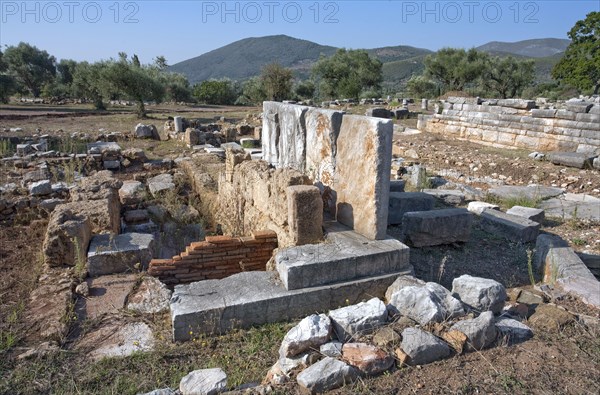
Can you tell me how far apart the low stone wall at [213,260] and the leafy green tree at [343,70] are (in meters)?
30.3

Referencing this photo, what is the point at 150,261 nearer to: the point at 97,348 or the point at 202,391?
the point at 97,348

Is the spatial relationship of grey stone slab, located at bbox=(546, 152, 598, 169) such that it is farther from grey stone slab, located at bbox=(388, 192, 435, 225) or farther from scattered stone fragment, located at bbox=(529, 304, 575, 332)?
scattered stone fragment, located at bbox=(529, 304, 575, 332)

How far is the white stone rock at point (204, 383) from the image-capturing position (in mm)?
2670

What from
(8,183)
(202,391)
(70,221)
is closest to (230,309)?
(202,391)

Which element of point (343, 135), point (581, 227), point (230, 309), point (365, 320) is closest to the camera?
point (365, 320)

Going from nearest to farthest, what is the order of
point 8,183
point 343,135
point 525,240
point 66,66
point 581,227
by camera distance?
point 343,135 < point 525,240 < point 581,227 < point 8,183 < point 66,66

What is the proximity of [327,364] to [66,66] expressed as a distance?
4754cm

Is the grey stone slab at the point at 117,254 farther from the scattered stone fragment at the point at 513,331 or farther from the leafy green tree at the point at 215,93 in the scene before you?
Result: the leafy green tree at the point at 215,93

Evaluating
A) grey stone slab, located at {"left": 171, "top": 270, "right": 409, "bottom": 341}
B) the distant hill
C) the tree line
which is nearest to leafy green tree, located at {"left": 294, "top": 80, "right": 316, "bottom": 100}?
the tree line

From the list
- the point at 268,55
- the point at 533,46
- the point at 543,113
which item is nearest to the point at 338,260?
the point at 543,113

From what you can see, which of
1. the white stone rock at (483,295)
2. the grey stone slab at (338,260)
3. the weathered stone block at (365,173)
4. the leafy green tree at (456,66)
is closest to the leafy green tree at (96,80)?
the weathered stone block at (365,173)

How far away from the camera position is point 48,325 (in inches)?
141

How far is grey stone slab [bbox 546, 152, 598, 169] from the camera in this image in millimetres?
10531

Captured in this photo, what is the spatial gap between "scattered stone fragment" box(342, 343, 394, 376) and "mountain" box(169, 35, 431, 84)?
394 feet
